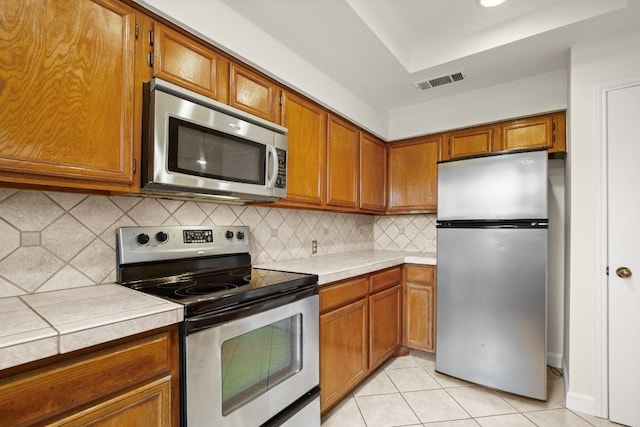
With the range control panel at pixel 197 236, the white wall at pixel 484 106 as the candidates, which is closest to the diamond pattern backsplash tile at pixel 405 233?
the white wall at pixel 484 106

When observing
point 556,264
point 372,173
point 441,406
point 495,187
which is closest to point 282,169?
point 372,173

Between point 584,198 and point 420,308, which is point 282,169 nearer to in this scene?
point 420,308

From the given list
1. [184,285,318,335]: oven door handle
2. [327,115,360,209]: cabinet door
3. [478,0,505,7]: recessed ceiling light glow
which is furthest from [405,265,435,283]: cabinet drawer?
[478,0,505,7]: recessed ceiling light glow

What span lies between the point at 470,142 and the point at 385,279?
1.47 m

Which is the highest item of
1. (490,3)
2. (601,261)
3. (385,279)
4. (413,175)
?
(490,3)

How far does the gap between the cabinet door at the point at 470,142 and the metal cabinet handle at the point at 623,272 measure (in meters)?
1.23

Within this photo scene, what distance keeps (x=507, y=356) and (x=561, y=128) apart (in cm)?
176

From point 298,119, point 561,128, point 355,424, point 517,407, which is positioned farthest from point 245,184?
point 561,128

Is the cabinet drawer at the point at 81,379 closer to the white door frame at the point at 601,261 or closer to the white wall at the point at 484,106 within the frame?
the white door frame at the point at 601,261

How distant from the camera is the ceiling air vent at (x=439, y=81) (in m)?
2.42

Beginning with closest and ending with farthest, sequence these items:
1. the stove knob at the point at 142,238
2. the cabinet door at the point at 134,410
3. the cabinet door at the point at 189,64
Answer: the cabinet door at the point at 134,410 → the cabinet door at the point at 189,64 → the stove knob at the point at 142,238

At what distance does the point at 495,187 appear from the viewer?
2.10 m

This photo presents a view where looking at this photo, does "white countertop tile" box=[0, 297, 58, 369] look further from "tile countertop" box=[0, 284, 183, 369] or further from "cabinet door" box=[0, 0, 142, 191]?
"cabinet door" box=[0, 0, 142, 191]

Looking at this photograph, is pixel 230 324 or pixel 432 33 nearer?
pixel 230 324
